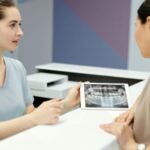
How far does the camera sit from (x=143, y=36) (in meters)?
1.16

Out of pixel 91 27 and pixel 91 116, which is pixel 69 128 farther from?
pixel 91 27

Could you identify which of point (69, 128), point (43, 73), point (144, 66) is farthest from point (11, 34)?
point (144, 66)

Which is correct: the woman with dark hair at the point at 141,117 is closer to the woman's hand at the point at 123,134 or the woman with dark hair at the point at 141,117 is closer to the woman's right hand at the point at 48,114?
the woman's hand at the point at 123,134

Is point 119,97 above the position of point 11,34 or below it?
below

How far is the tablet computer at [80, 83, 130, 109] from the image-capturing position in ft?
5.11

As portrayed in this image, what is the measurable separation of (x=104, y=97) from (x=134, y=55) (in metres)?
2.44

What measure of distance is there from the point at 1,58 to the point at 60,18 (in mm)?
2583

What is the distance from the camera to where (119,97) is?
1.60 metres

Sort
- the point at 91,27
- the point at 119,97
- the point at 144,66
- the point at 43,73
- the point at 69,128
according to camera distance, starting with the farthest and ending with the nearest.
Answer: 1. the point at 91,27
2. the point at 144,66
3. the point at 43,73
4. the point at 119,97
5. the point at 69,128

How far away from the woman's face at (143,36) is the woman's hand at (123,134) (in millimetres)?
269

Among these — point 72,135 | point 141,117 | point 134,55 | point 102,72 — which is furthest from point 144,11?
point 134,55

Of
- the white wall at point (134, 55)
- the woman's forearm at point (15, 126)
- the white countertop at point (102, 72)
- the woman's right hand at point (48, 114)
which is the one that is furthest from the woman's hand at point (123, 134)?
the white wall at point (134, 55)

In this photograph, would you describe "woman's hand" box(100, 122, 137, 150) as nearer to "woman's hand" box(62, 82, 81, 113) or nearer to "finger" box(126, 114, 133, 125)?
"finger" box(126, 114, 133, 125)

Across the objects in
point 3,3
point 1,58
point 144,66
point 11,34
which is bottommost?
point 144,66
